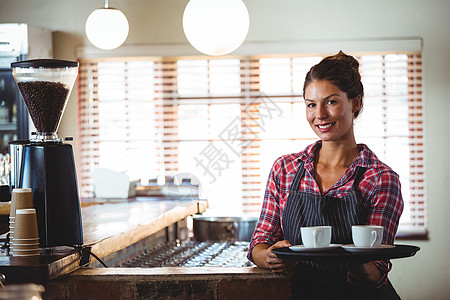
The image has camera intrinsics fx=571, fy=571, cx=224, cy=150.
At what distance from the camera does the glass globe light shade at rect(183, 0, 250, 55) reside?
2746 millimetres

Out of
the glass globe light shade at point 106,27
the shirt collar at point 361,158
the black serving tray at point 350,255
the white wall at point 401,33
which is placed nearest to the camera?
the black serving tray at point 350,255

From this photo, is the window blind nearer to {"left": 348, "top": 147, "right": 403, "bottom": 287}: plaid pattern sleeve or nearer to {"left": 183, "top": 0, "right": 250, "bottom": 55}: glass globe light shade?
Answer: {"left": 183, "top": 0, "right": 250, "bottom": 55}: glass globe light shade

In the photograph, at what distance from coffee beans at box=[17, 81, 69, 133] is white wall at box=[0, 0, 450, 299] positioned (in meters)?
3.15

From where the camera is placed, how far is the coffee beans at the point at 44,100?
170 centimetres

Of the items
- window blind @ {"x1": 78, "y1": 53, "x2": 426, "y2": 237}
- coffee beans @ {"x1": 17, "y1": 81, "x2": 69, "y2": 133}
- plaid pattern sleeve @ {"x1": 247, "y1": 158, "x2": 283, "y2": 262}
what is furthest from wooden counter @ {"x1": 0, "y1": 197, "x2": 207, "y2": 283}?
window blind @ {"x1": 78, "y1": 53, "x2": 426, "y2": 237}

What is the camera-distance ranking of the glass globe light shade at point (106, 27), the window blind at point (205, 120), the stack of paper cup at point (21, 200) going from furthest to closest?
the window blind at point (205, 120) < the glass globe light shade at point (106, 27) < the stack of paper cup at point (21, 200)

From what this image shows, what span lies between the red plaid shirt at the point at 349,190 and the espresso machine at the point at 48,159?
552mm

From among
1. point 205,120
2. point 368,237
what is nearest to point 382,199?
point 368,237

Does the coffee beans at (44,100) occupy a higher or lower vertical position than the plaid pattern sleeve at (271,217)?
higher

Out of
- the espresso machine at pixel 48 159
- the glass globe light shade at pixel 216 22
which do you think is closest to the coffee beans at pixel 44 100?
the espresso machine at pixel 48 159

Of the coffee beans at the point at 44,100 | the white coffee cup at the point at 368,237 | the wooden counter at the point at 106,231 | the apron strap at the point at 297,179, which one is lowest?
the wooden counter at the point at 106,231

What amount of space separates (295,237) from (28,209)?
Result: 2.54 ft

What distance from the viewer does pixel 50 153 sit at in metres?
1.65

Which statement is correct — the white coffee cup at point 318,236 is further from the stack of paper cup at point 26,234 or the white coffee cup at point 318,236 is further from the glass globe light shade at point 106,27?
the glass globe light shade at point 106,27
